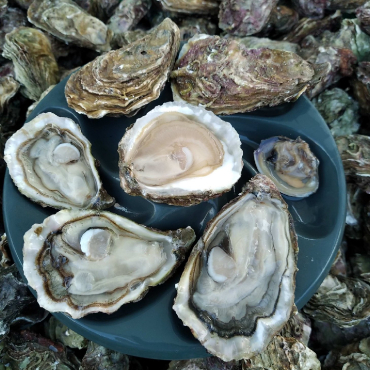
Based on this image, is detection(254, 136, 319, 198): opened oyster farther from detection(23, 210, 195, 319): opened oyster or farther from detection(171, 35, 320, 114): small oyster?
detection(23, 210, 195, 319): opened oyster

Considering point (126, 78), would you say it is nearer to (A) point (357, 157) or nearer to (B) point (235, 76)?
(B) point (235, 76)

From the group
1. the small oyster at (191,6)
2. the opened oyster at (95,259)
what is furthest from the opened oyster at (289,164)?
the small oyster at (191,6)

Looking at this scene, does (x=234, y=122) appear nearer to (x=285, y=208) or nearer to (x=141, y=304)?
(x=285, y=208)

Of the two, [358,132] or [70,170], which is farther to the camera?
[358,132]

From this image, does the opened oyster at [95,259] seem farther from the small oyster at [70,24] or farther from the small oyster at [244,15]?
the small oyster at [244,15]

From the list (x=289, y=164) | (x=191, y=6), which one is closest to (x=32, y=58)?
(x=191, y=6)

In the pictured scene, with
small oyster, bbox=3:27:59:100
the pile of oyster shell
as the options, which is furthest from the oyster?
small oyster, bbox=3:27:59:100

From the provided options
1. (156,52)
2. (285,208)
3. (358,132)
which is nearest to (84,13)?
(156,52)
